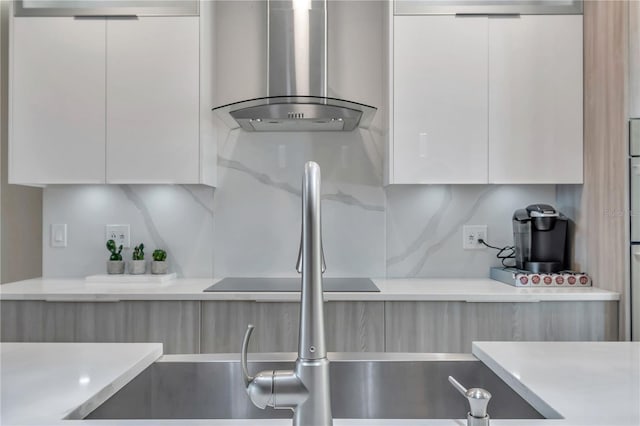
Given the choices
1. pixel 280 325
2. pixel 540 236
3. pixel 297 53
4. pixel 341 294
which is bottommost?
pixel 280 325

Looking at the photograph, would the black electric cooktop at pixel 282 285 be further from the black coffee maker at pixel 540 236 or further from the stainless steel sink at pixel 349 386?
the stainless steel sink at pixel 349 386

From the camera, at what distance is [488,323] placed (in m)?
2.26

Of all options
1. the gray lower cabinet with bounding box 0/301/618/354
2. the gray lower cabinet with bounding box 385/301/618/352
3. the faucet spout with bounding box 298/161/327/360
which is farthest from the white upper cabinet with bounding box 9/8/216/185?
the faucet spout with bounding box 298/161/327/360

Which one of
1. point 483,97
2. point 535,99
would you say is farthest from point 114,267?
point 535,99

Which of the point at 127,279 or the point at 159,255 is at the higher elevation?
the point at 159,255

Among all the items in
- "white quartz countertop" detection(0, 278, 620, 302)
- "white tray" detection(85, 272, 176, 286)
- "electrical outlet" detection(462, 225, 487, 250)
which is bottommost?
"white quartz countertop" detection(0, 278, 620, 302)

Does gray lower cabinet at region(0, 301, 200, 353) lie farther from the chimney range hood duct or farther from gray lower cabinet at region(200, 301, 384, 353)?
the chimney range hood duct

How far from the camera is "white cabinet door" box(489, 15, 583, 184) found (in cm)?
253

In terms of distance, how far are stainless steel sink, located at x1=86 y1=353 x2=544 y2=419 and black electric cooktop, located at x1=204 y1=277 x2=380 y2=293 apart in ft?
3.61

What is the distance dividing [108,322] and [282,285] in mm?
759

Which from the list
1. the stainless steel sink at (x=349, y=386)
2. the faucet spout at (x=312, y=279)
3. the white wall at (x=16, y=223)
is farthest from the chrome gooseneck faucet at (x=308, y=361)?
the white wall at (x=16, y=223)

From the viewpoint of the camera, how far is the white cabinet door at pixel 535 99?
253cm

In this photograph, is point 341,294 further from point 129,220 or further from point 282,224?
point 129,220

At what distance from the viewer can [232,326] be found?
2.28m
